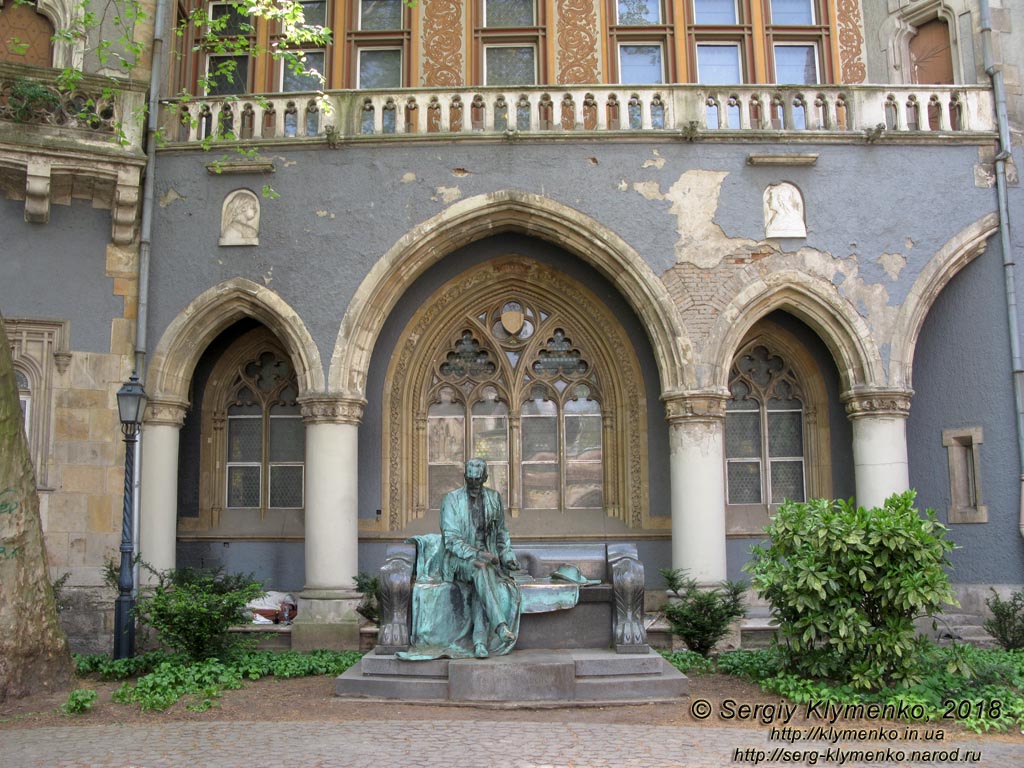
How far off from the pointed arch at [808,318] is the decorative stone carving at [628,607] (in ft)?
13.9

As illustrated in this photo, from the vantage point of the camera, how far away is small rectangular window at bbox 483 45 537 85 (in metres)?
15.1

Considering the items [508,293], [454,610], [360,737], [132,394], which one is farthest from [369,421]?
[360,737]

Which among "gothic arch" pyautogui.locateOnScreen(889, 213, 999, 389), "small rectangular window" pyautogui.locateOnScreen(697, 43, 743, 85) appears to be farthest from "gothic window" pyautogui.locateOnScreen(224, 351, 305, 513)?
"gothic arch" pyautogui.locateOnScreen(889, 213, 999, 389)

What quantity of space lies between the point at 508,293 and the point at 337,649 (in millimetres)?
5466

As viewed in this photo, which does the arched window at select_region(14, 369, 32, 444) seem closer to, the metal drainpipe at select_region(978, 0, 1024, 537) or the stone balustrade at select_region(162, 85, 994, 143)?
the stone balustrade at select_region(162, 85, 994, 143)

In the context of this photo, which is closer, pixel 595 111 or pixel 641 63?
pixel 595 111

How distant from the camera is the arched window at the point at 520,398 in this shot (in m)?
13.9

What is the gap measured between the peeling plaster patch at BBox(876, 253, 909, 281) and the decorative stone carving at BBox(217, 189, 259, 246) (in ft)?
26.0

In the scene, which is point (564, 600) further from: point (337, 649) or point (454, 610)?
point (337, 649)

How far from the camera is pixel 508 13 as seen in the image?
1520 centimetres

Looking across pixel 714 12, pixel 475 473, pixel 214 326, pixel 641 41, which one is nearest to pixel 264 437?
pixel 214 326

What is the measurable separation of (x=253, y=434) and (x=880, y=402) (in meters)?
8.49

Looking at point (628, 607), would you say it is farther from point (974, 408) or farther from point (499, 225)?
point (974, 408)

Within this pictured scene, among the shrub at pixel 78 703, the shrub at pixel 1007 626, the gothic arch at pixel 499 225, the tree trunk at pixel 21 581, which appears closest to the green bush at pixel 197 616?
the tree trunk at pixel 21 581
